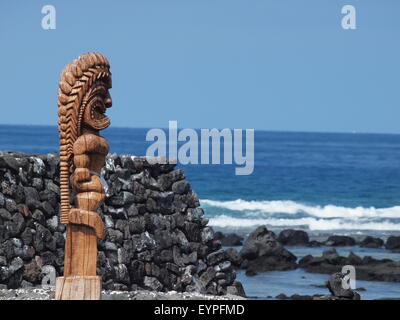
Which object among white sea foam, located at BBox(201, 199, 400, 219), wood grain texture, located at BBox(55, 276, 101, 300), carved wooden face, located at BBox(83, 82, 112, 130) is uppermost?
white sea foam, located at BBox(201, 199, 400, 219)

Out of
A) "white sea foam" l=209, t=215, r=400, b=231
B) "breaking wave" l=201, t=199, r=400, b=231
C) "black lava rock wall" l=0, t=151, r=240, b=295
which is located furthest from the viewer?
"breaking wave" l=201, t=199, r=400, b=231

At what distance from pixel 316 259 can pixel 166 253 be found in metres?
11.1

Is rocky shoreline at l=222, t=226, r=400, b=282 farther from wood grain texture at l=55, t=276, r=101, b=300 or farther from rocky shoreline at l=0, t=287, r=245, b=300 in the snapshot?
wood grain texture at l=55, t=276, r=101, b=300

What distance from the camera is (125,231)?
18.2 m

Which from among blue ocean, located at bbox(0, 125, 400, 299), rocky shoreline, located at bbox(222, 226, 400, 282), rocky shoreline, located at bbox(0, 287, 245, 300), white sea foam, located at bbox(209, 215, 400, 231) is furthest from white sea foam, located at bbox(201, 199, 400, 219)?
rocky shoreline, located at bbox(0, 287, 245, 300)

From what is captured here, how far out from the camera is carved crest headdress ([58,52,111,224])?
13.1 metres

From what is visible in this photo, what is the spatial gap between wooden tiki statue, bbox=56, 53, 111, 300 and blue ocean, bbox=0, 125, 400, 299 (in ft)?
35.7

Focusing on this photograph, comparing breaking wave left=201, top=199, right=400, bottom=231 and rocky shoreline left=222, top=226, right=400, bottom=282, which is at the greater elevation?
breaking wave left=201, top=199, right=400, bottom=231

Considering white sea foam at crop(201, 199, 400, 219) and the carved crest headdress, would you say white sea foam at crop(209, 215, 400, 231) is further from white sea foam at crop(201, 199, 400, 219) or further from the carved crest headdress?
the carved crest headdress

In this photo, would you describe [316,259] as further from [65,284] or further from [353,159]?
[353,159]

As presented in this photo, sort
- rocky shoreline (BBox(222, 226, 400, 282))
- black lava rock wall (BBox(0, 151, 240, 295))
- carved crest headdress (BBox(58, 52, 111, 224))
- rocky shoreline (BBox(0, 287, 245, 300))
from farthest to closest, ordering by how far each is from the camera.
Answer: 1. rocky shoreline (BBox(222, 226, 400, 282))
2. black lava rock wall (BBox(0, 151, 240, 295))
3. rocky shoreline (BBox(0, 287, 245, 300))
4. carved crest headdress (BBox(58, 52, 111, 224))

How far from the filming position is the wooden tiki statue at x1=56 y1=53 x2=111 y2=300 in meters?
13.1

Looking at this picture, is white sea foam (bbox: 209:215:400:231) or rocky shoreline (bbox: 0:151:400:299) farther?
white sea foam (bbox: 209:215:400:231)
